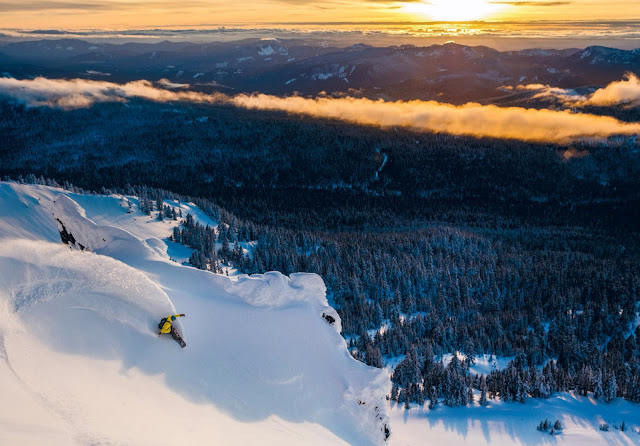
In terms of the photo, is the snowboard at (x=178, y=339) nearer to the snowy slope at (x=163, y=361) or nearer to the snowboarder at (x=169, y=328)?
the snowboarder at (x=169, y=328)

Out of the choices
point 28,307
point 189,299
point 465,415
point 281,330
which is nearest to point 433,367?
point 465,415

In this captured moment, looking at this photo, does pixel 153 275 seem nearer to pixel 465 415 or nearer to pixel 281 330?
pixel 281 330

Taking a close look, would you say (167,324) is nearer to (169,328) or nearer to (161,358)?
(169,328)

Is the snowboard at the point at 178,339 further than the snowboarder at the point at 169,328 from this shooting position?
Yes

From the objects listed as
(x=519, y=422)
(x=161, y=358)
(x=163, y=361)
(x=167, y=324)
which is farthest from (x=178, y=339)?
(x=519, y=422)

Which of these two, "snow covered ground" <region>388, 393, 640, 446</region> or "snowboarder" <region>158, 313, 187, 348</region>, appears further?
"snow covered ground" <region>388, 393, 640, 446</region>

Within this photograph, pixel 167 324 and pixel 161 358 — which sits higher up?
pixel 167 324

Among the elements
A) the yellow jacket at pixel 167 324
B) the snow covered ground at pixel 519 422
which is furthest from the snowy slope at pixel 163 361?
the snow covered ground at pixel 519 422

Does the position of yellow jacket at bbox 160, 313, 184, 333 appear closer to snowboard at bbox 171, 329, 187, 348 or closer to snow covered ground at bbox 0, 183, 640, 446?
snowboard at bbox 171, 329, 187, 348

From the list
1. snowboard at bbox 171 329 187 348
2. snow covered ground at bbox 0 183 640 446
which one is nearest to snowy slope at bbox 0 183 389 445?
snow covered ground at bbox 0 183 640 446
